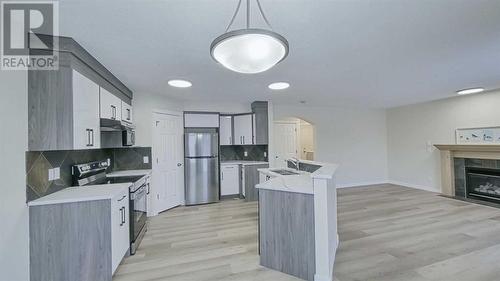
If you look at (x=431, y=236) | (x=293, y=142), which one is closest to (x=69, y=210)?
(x=431, y=236)

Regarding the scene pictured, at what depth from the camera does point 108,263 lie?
7.29 ft

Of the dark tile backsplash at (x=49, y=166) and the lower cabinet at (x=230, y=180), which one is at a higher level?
the dark tile backsplash at (x=49, y=166)

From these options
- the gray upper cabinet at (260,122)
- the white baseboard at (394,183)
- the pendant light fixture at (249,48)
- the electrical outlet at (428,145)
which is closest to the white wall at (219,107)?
the gray upper cabinet at (260,122)

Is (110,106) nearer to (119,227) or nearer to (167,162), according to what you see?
(119,227)

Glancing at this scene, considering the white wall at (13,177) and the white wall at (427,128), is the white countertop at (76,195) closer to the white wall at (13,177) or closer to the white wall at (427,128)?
the white wall at (13,177)

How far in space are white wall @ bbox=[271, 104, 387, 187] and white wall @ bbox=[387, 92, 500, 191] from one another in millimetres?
388

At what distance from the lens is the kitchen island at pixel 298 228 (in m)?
2.24

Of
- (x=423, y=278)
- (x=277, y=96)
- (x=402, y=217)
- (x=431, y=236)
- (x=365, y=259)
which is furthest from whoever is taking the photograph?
(x=277, y=96)

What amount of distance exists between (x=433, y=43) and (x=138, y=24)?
2953 millimetres

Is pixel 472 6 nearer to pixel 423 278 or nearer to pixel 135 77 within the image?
pixel 423 278

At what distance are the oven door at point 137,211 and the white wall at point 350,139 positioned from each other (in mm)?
4007

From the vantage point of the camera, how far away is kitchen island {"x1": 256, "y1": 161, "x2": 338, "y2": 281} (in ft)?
7.35

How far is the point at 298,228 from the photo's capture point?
2.36 m

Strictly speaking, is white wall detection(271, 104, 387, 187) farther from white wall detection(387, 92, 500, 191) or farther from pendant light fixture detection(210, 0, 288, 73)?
pendant light fixture detection(210, 0, 288, 73)
